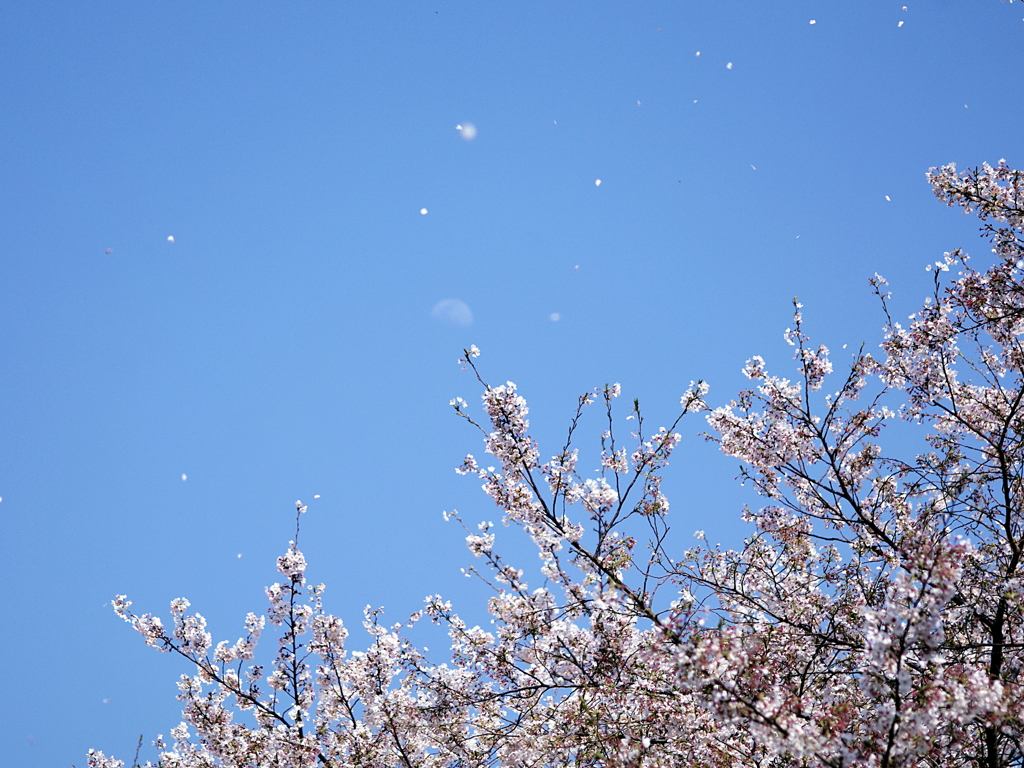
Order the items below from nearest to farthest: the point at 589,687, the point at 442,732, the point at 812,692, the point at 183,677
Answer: the point at 589,687 → the point at 812,692 → the point at 442,732 → the point at 183,677

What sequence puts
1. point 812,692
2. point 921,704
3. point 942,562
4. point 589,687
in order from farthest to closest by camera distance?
point 812,692 → point 589,687 → point 921,704 → point 942,562

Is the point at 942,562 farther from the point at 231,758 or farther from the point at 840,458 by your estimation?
the point at 231,758

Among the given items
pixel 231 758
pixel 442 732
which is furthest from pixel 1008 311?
pixel 231 758

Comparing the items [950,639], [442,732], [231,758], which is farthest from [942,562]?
[231,758]

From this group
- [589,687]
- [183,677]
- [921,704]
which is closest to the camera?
[921,704]

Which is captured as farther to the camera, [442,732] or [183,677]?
[183,677]

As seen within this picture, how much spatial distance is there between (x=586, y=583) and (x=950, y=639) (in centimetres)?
315

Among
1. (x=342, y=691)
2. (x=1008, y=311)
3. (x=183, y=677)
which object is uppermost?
(x=1008, y=311)

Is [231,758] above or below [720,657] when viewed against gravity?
above

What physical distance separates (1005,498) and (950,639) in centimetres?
127

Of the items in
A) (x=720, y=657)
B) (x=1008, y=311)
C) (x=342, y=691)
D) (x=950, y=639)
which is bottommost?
(x=720, y=657)

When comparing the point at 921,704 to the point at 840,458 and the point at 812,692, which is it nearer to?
the point at 812,692

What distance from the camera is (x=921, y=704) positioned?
3.74m

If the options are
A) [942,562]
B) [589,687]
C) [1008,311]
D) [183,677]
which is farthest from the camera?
[183,677]
